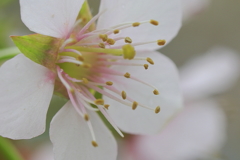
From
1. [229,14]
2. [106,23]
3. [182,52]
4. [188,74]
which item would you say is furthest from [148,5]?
Result: [229,14]

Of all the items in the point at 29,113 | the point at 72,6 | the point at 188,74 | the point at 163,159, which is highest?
the point at 72,6

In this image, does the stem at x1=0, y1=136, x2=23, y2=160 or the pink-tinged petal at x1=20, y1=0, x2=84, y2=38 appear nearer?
the pink-tinged petal at x1=20, y1=0, x2=84, y2=38

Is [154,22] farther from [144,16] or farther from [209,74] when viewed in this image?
[209,74]

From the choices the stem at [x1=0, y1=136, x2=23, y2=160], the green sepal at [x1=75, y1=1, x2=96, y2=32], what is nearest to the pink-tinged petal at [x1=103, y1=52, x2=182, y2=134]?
the green sepal at [x1=75, y1=1, x2=96, y2=32]

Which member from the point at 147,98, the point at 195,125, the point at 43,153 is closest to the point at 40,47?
the point at 147,98

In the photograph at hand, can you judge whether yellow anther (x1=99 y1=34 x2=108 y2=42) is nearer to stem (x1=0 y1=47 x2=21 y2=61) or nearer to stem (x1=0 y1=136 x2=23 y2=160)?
stem (x1=0 y1=47 x2=21 y2=61)

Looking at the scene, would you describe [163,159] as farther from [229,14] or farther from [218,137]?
[229,14]
